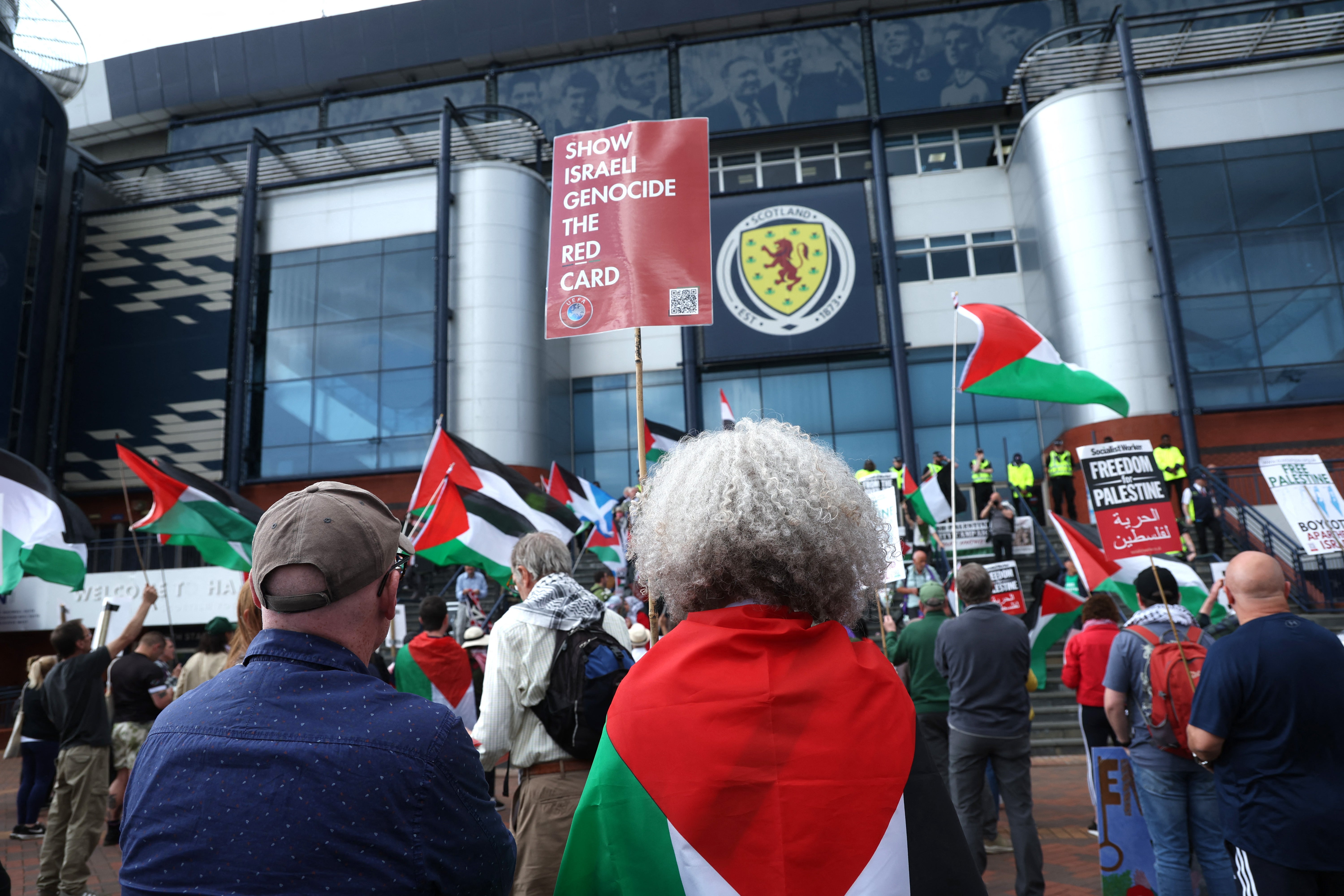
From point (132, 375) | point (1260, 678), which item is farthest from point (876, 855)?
point (132, 375)

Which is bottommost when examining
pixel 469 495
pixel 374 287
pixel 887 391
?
pixel 469 495

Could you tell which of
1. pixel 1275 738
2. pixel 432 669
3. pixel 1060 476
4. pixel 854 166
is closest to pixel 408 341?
pixel 854 166

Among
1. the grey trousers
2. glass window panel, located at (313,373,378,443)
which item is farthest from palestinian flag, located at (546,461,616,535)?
glass window panel, located at (313,373,378,443)

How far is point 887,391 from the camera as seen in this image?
24.5 meters

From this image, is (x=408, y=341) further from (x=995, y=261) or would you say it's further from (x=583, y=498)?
(x=995, y=261)

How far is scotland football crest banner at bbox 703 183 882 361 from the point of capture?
2433cm

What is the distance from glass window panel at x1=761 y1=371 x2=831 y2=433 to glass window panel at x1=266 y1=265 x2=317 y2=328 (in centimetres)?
1288

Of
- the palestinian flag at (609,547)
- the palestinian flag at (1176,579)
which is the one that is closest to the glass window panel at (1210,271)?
the palestinian flag at (609,547)

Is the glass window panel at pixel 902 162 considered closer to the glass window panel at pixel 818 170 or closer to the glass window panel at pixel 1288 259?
the glass window panel at pixel 818 170

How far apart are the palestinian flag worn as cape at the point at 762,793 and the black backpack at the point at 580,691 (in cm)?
177

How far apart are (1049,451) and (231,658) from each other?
17712 mm

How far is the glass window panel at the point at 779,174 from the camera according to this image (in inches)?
1035

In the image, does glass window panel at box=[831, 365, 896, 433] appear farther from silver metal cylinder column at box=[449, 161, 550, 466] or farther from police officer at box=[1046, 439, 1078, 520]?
silver metal cylinder column at box=[449, 161, 550, 466]

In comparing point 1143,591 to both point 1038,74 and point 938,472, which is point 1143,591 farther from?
Result: point 1038,74
